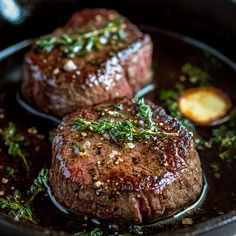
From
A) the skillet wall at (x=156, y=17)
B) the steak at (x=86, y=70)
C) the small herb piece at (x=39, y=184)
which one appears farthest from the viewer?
the skillet wall at (x=156, y=17)

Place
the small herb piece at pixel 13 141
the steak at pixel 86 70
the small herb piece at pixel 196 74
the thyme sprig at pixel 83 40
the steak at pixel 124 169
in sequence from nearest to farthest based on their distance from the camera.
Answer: the steak at pixel 124 169 → the small herb piece at pixel 13 141 → the steak at pixel 86 70 → the thyme sprig at pixel 83 40 → the small herb piece at pixel 196 74

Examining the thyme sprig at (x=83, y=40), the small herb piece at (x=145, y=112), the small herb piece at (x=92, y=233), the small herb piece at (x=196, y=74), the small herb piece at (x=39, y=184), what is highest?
the thyme sprig at (x=83, y=40)

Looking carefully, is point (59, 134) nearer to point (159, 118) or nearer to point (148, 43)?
point (159, 118)

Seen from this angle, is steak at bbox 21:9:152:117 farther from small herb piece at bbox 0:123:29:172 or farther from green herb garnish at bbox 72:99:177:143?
green herb garnish at bbox 72:99:177:143

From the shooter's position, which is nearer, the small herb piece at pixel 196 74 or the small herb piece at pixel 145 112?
the small herb piece at pixel 145 112

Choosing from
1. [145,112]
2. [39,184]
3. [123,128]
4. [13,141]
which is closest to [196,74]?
[145,112]

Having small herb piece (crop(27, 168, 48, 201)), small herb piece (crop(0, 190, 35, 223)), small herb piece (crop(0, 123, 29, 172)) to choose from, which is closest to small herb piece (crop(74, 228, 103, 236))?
small herb piece (crop(0, 190, 35, 223))

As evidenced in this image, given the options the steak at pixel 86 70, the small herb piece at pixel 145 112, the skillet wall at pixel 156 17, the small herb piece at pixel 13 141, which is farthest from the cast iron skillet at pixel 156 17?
the small herb piece at pixel 145 112

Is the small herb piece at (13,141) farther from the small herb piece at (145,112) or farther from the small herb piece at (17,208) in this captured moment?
the small herb piece at (145,112)
